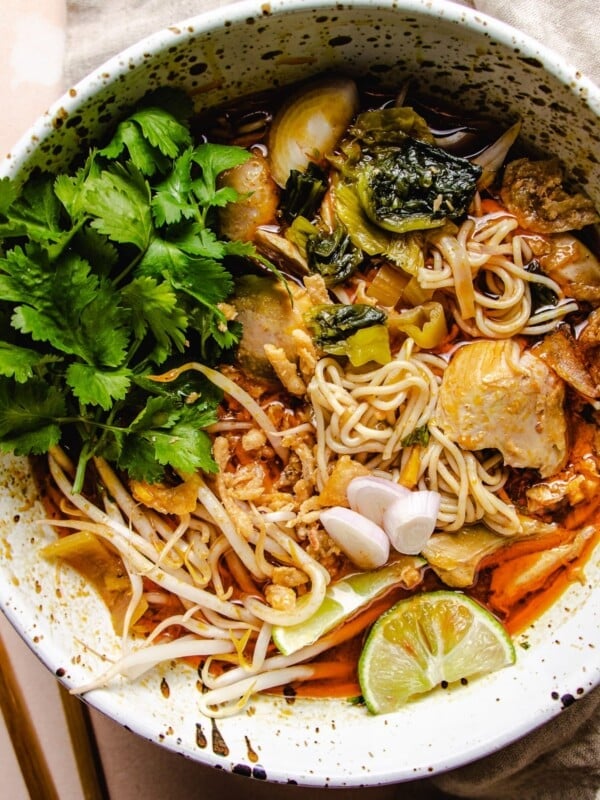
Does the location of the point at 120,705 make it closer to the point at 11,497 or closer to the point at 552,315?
the point at 11,497

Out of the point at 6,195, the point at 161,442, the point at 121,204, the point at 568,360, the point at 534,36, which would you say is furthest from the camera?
the point at 534,36

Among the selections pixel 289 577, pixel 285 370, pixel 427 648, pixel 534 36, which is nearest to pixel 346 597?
pixel 289 577

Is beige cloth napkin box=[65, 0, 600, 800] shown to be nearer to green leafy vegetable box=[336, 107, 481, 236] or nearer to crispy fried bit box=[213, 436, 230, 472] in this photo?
green leafy vegetable box=[336, 107, 481, 236]

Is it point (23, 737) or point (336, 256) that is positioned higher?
point (336, 256)

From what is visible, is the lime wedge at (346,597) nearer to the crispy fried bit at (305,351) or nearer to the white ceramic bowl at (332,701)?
the white ceramic bowl at (332,701)

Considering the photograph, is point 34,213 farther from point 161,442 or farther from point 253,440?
point 253,440

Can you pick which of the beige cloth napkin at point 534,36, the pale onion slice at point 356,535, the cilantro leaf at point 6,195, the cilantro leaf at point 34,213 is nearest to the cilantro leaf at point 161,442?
the pale onion slice at point 356,535
